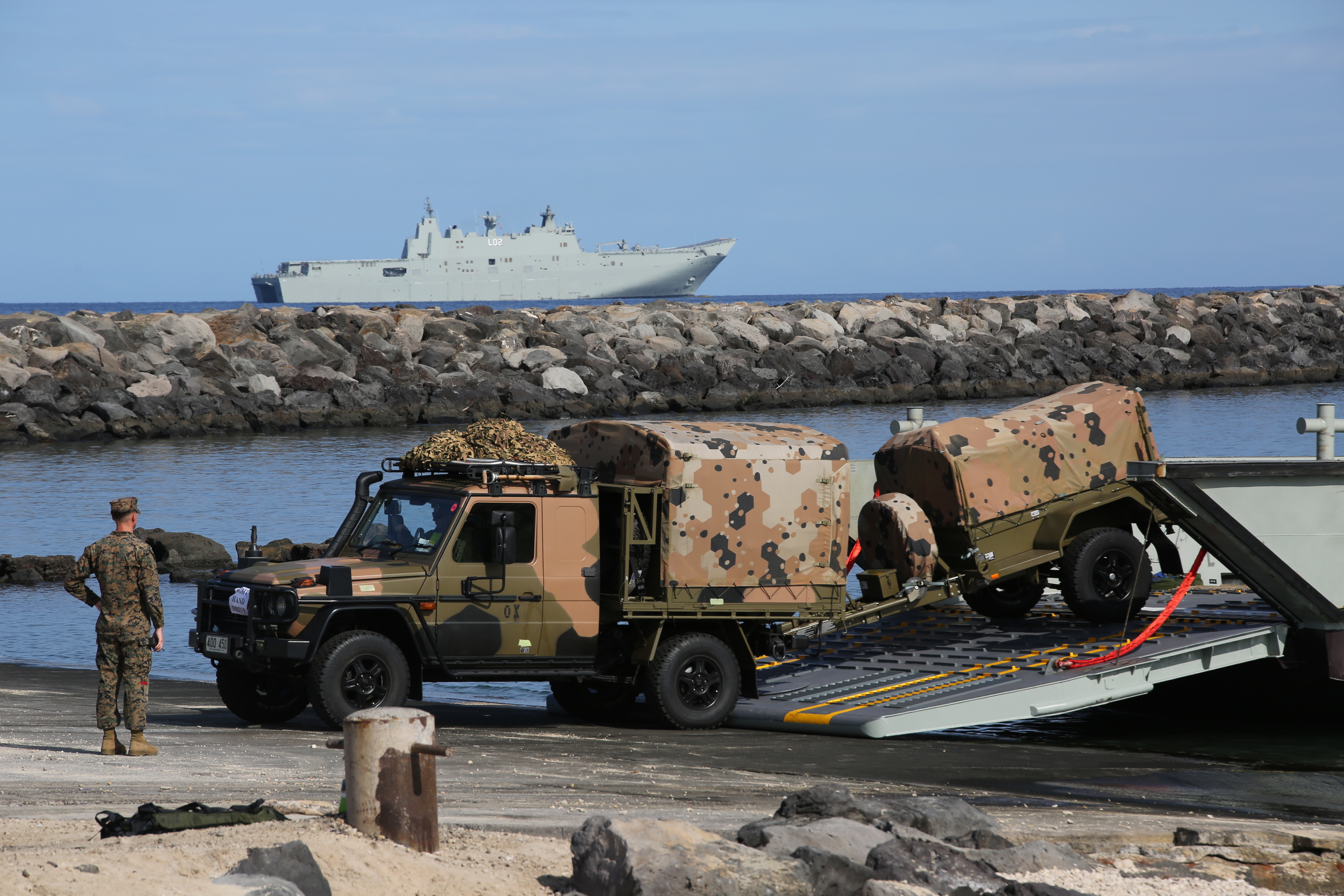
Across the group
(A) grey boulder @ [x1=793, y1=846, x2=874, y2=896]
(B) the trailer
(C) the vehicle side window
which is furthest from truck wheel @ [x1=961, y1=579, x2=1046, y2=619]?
(A) grey boulder @ [x1=793, y1=846, x2=874, y2=896]

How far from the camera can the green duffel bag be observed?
287 inches

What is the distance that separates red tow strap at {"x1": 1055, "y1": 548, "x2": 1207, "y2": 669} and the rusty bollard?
7245 mm

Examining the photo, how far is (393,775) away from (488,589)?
465cm

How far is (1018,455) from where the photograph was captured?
48.3 ft

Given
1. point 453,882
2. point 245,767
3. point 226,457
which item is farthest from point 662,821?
point 226,457

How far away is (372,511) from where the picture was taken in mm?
12258

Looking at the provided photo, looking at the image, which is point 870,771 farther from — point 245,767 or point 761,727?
point 245,767

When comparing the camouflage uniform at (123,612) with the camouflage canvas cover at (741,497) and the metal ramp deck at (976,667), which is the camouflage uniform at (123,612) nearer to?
the camouflage canvas cover at (741,497)

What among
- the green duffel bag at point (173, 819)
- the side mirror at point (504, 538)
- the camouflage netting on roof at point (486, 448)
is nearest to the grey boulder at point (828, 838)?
the green duffel bag at point (173, 819)

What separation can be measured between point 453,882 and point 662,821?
106 centimetres

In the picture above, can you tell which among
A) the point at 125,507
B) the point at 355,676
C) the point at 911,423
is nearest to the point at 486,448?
the point at 355,676

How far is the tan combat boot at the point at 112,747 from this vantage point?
1046 cm

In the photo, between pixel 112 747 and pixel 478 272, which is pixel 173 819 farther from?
pixel 478 272

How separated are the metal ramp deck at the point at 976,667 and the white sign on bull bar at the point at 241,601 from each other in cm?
423
